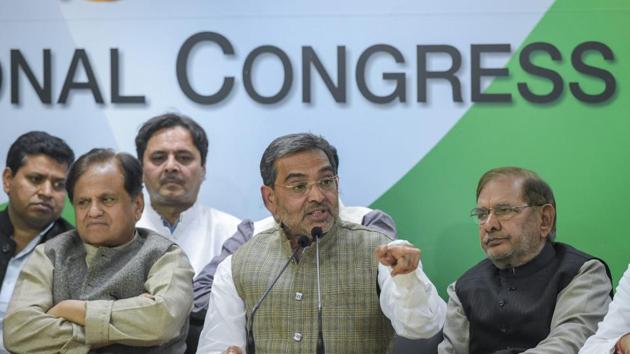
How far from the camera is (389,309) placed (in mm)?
3260

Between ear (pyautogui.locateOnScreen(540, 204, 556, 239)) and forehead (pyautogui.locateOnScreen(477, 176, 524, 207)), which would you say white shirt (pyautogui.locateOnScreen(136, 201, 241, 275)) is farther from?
ear (pyautogui.locateOnScreen(540, 204, 556, 239))

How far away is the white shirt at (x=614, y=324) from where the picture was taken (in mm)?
3264

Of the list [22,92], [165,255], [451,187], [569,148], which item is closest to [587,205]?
[569,148]

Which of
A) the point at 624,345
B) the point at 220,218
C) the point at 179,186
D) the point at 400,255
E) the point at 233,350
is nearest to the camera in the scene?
the point at 400,255

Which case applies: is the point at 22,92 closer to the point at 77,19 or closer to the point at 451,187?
the point at 77,19

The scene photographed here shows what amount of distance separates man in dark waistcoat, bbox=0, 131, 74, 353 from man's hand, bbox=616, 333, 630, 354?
284cm

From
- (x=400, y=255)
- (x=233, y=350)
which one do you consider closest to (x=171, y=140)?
(x=233, y=350)

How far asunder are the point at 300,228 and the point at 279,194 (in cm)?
16

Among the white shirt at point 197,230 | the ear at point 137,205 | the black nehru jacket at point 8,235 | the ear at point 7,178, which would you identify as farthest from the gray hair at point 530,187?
the ear at point 7,178

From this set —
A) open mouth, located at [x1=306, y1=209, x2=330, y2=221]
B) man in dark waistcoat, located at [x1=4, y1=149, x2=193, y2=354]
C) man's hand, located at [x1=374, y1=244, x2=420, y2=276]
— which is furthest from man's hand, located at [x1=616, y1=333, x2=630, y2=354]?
man in dark waistcoat, located at [x1=4, y1=149, x2=193, y2=354]

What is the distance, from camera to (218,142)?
5.13 m

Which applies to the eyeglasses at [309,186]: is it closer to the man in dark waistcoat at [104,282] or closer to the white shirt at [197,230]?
the man in dark waistcoat at [104,282]

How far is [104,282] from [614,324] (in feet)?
6.33

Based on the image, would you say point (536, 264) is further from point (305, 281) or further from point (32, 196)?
point (32, 196)
